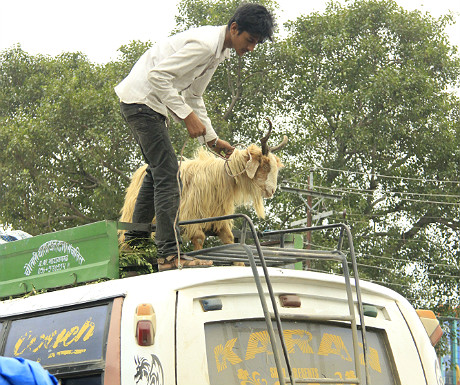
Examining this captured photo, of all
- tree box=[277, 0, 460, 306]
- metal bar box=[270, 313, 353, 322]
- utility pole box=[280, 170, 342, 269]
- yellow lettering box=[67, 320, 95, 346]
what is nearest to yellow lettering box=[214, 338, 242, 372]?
metal bar box=[270, 313, 353, 322]

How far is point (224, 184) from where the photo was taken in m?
6.41

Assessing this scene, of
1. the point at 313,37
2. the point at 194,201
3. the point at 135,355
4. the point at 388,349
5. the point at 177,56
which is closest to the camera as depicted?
the point at 135,355

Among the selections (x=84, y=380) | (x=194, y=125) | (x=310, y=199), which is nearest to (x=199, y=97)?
(x=194, y=125)

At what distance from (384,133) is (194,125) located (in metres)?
20.0

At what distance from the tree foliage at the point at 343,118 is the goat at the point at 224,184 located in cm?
1497

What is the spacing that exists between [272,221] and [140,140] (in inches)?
687

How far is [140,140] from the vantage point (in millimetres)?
5262

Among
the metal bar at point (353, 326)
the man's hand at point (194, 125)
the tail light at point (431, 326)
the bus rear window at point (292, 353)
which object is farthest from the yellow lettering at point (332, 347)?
the man's hand at point (194, 125)

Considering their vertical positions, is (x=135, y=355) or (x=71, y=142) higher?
(x=71, y=142)

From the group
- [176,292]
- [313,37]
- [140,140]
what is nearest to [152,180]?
[140,140]

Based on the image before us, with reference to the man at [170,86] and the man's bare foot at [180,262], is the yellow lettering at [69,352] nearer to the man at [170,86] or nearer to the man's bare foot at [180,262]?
the man's bare foot at [180,262]

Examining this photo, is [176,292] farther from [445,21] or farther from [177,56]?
[445,21]

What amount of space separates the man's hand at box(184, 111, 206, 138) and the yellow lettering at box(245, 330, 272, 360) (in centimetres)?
168

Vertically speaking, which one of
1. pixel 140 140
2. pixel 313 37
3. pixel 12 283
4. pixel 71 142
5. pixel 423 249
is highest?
pixel 313 37
